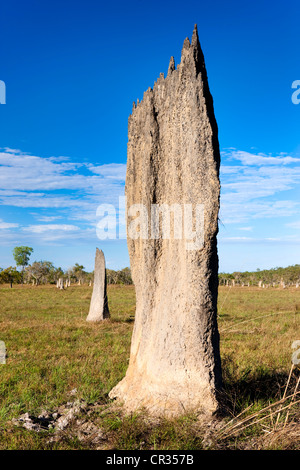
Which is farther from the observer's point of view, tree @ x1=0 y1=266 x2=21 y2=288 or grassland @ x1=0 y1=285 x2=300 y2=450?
tree @ x1=0 y1=266 x2=21 y2=288

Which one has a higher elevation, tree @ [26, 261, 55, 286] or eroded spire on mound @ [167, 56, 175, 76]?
eroded spire on mound @ [167, 56, 175, 76]

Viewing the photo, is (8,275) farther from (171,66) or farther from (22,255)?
(171,66)

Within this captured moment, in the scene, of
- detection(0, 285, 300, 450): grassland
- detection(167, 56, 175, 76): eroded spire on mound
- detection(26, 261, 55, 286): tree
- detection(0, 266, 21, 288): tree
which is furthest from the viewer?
detection(26, 261, 55, 286): tree

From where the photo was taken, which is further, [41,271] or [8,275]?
[41,271]

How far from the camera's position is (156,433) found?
14.0ft

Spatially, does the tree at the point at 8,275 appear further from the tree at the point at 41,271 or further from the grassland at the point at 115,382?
the grassland at the point at 115,382

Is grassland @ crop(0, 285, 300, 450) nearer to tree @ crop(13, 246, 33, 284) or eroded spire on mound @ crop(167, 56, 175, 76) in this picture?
eroded spire on mound @ crop(167, 56, 175, 76)

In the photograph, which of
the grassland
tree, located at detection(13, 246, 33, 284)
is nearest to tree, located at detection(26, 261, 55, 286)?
tree, located at detection(13, 246, 33, 284)

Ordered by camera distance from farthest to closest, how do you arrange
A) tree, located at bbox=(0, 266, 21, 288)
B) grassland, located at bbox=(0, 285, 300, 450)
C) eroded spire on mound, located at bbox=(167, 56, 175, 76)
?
1. tree, located at bbox=(0, 266, 21, 288)
2. eroded spire on mound, located at bbox=(167, 56, 175, 76)
3. grassland, located at bbox=(0, 285, 300, 450)

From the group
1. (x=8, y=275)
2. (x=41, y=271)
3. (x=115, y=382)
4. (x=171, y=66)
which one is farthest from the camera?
(x=41, y=271)

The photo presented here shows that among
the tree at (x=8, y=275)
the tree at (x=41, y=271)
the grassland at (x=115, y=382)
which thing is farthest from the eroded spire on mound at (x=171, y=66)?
the tree at (x=41, y=271)

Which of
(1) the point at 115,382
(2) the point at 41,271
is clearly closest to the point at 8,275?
(2) the point at 41,271

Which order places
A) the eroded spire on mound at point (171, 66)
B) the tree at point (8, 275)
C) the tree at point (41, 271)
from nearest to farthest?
1. the eroded spire on mound at point (171, 66)
2. the tree at point (8, 275)
3. the tree at point (41, 271)
